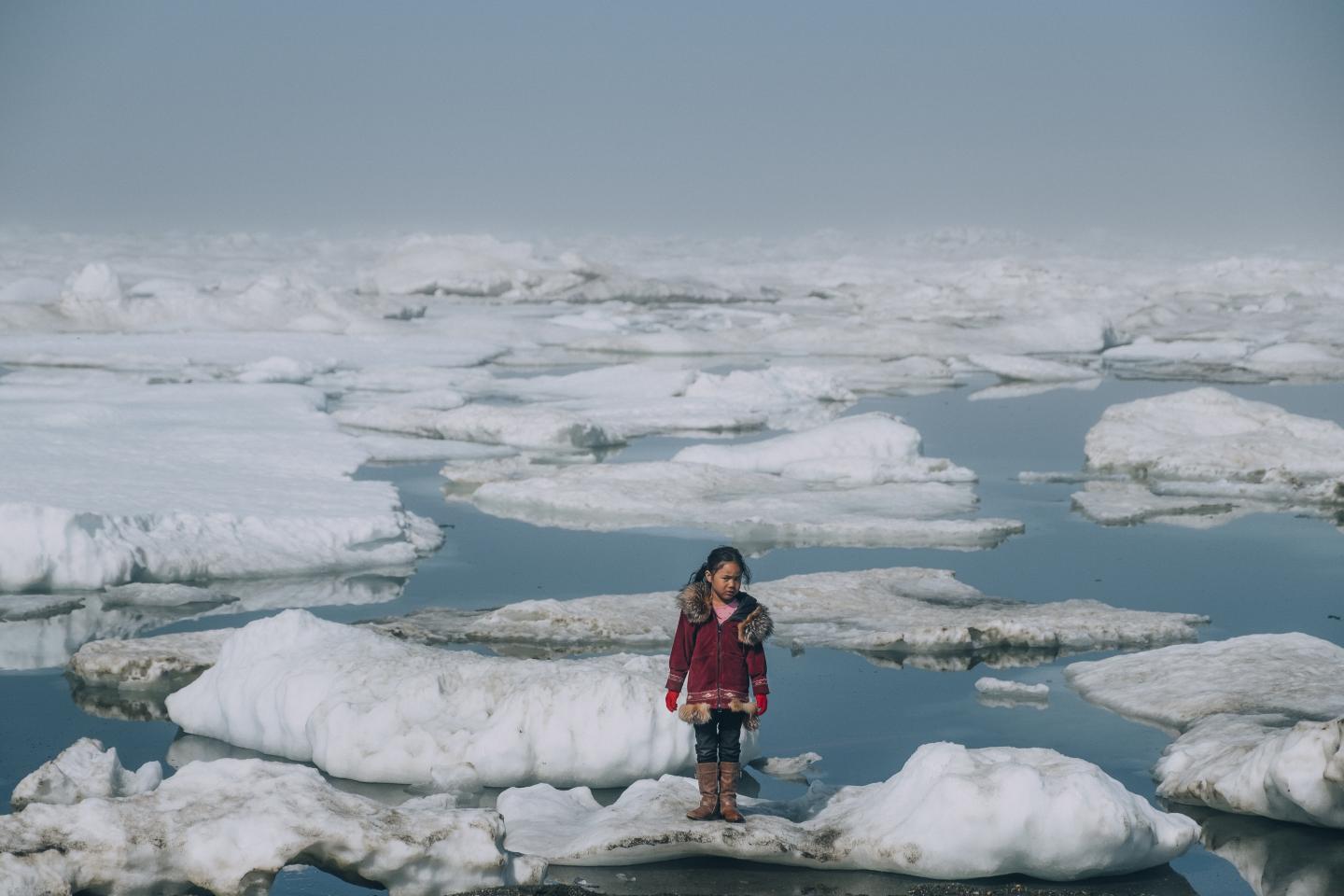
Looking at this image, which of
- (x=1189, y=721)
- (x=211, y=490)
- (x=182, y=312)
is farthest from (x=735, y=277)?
(x=1189, y=721)

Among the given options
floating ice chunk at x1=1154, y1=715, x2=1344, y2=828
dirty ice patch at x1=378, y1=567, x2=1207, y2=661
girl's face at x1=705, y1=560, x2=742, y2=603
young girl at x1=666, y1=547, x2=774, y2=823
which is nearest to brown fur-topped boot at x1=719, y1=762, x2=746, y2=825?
young girl at x1=666, y1=547, x2=774, y2=823

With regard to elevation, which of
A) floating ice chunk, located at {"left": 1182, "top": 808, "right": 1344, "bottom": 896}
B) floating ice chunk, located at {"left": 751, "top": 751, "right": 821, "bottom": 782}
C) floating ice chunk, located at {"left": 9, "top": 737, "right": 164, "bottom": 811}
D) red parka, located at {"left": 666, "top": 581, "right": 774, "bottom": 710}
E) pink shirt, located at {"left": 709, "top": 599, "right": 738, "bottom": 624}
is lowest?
floating ice chunk, located at {"left": 751, "top": 751, "right": 821, "bottom": 782}

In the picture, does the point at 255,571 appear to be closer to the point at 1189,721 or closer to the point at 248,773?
the point at 248,773

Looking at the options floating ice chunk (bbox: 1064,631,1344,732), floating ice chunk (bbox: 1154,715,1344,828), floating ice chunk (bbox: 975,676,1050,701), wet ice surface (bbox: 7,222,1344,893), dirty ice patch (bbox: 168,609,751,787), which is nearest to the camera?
floating ice chunk (bbox: 1154,715,1344,828)

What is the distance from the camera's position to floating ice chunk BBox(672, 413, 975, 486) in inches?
439

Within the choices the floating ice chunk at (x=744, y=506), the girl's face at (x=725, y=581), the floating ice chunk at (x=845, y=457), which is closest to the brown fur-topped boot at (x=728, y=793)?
the girl's face at (x=725, y=581)

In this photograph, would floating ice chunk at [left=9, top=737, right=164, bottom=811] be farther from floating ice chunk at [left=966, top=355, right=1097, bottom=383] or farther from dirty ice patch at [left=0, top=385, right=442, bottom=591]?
floating ice chunk at [left=966, top=355, right=1097, bottom=383]

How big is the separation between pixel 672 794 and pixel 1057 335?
65.6ft

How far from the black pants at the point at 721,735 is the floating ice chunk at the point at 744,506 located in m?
4.89

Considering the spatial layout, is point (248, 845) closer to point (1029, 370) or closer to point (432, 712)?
point (432, 712)

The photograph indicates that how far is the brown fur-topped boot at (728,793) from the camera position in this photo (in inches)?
173

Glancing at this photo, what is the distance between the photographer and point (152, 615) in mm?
7438

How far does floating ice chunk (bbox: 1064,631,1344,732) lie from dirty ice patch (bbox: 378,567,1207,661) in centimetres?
47

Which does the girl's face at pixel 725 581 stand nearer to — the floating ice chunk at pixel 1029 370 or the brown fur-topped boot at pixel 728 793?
the brown fur-topped boot at pixel 728 793
